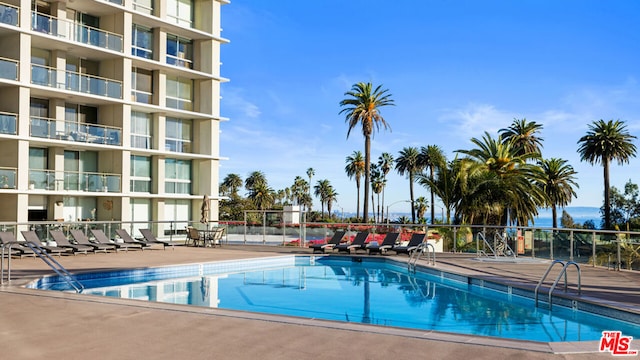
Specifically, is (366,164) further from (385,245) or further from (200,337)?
(200,337)

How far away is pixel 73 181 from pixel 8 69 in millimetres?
6002

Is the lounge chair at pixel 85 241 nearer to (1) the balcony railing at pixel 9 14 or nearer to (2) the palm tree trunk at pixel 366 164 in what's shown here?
(1) the balcony railing at pixel 9 14

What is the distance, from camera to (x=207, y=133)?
35750mm

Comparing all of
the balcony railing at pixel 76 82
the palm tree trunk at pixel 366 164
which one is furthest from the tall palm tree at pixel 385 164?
the balcony railing at pixel 76 82

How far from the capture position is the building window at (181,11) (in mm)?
33844

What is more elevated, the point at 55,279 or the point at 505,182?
the point at 505,182

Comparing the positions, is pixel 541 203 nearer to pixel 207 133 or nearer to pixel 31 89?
pixel 207 133

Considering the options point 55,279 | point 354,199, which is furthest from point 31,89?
point 354,199

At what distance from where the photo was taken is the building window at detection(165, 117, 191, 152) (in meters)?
34.3

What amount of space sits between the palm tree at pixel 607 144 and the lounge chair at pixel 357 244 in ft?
126

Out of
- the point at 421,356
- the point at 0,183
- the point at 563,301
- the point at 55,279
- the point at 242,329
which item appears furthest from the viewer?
the point at 0,183

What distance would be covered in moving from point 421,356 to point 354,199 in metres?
78.2

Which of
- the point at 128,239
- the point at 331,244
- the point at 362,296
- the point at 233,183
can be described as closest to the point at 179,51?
the point at 128,239

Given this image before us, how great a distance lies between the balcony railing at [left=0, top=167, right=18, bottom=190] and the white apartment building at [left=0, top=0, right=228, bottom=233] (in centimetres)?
4
